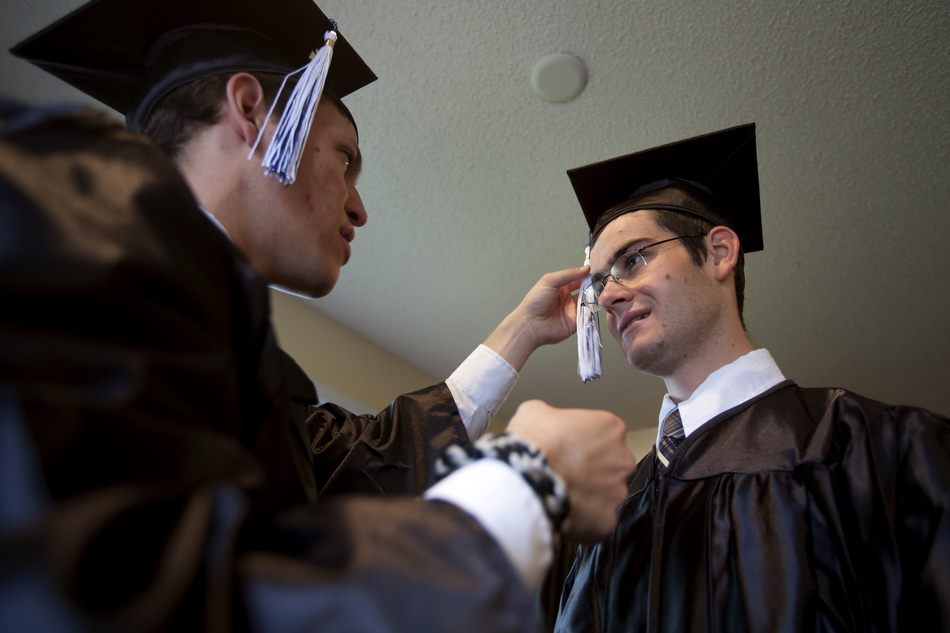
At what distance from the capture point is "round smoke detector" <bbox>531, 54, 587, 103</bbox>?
6.57ft

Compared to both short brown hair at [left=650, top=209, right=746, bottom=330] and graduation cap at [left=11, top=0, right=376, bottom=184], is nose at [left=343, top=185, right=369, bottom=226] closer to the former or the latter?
graduation cap at [left=11, top=0, right=376, bottom=184]

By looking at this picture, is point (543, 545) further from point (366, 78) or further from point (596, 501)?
point (366, 78)

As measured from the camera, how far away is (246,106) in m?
1.05

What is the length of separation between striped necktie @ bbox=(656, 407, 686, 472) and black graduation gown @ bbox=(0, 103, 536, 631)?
911 mm

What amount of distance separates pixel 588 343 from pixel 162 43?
1179 mm

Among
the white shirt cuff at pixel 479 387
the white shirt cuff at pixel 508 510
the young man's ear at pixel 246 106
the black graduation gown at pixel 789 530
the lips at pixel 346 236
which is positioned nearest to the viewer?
the white shirt cuff at pixel 508 510

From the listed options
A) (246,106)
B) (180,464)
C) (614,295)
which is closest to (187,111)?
(246,106)

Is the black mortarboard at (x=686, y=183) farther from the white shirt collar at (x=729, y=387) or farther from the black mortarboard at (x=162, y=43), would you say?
the black mortarboard at (x=162, y=43)

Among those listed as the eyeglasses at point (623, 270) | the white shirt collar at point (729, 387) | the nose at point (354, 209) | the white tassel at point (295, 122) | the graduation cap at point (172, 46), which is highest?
the graduation cap at point (172, 46)

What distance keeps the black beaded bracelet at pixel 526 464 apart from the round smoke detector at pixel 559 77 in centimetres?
174

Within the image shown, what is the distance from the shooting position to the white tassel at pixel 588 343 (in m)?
1.55

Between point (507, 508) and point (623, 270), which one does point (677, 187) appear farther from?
point (507, 508)

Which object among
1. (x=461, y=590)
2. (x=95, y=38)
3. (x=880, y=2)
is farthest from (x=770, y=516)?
(x=880, y=2)

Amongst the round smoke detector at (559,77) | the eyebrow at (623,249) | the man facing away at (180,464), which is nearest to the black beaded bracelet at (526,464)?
the man facing away at (180,464)
